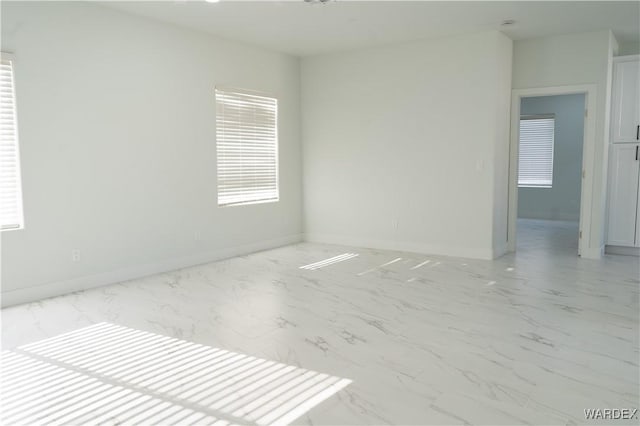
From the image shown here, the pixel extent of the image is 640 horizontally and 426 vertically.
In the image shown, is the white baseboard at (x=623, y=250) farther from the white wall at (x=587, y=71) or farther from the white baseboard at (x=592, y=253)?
the white baseboard at (x=592, y=253)

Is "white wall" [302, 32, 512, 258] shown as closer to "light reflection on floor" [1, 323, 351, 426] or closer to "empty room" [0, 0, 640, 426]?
"empty room" [0, 0, 640, 426]

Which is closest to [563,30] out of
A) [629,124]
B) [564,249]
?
[629,124]

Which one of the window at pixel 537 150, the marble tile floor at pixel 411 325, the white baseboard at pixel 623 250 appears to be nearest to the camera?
the marble tile floor at pixel 411 325

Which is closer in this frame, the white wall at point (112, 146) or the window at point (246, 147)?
the white wall at point (112, 146)

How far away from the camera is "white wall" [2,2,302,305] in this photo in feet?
14.6

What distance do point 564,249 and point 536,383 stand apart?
187 inches

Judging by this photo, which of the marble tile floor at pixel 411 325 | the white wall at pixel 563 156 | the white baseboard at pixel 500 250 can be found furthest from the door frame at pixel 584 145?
the white wall at pixel 563 156

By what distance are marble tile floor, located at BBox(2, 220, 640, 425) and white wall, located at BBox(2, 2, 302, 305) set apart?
14.2 inches

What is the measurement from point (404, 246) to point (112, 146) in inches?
156

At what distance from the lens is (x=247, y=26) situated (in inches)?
225

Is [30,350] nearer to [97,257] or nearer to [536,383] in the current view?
[97,257]

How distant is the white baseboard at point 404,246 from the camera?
638cm

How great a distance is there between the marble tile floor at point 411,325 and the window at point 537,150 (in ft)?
14.5

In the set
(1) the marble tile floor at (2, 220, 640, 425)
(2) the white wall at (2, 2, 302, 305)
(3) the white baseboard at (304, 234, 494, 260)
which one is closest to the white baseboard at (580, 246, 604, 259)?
(1) the marble tile floor at (2, 220, 640, 425)
